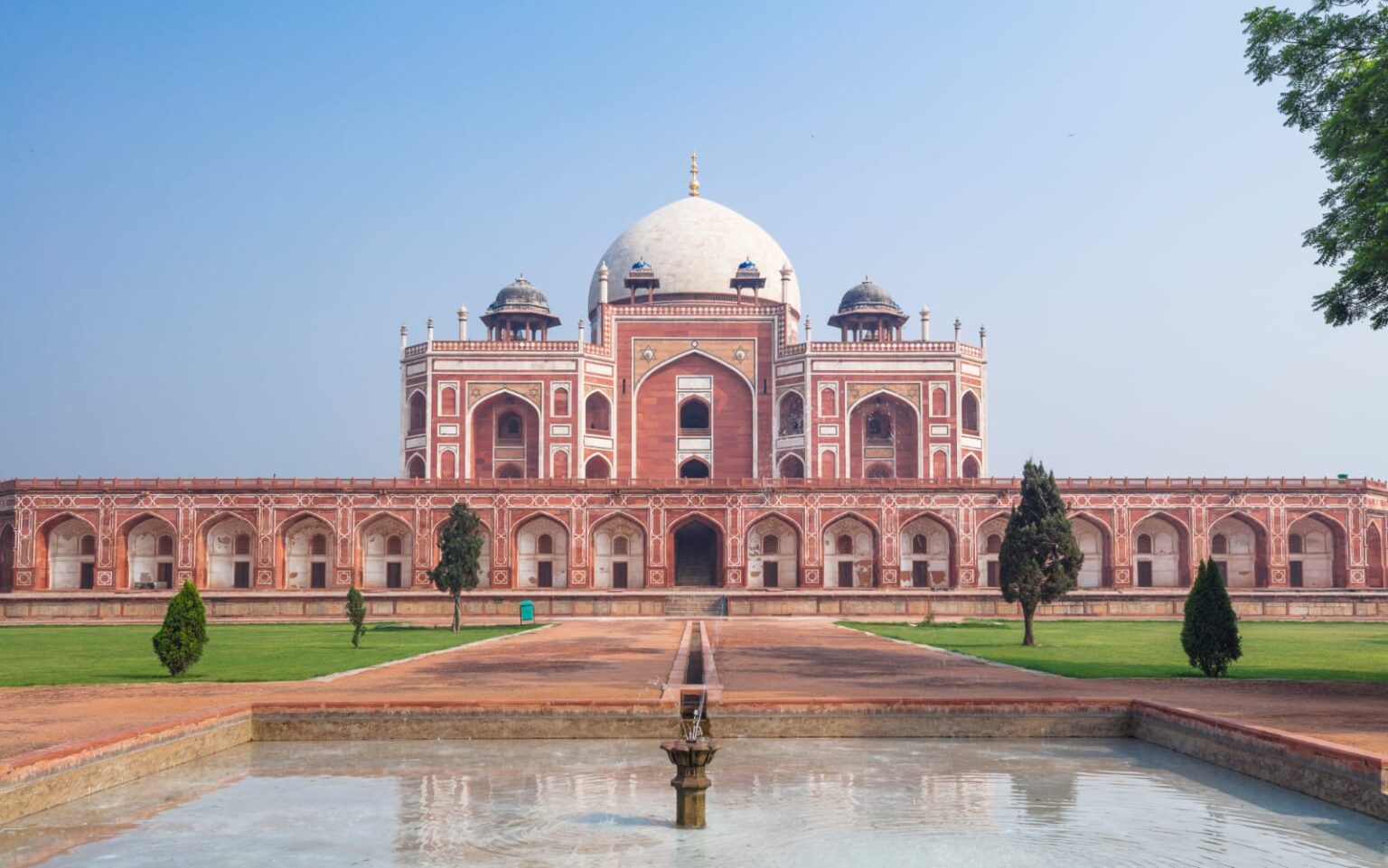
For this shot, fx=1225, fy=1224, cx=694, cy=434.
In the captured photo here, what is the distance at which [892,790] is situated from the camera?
6.73 m

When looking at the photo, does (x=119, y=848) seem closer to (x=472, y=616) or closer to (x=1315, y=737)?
(x=1315, y=737)

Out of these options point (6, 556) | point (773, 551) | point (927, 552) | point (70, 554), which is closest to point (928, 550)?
point (927, 552)

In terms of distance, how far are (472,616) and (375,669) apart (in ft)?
40.4

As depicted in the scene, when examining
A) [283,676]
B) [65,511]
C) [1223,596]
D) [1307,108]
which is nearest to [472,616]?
[65,511]

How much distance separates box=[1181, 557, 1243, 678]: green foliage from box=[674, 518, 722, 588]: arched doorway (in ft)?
61.6

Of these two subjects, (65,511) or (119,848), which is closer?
(119,848)

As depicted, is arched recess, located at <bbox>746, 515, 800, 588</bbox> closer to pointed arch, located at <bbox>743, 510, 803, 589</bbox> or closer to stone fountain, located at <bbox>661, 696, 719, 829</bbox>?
pointed arch, located at <bbox>743, 510, 803, 589</bbox>

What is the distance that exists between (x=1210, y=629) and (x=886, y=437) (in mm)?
22971

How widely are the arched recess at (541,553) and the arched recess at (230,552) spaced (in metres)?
6.25

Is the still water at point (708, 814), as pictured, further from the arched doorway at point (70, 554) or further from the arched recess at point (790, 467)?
the arched recess at point (790, 467)

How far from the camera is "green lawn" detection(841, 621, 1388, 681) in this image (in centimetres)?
1180

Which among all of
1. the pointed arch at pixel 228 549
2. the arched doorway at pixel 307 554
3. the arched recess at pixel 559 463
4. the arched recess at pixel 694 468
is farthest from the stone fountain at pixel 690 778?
the arched recess at pixel 694 468

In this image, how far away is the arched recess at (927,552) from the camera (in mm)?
28938

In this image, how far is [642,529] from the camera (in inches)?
1136
